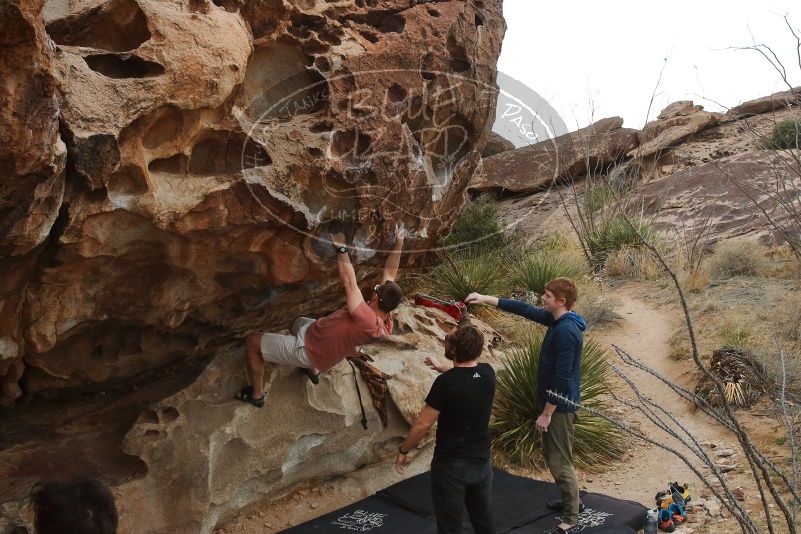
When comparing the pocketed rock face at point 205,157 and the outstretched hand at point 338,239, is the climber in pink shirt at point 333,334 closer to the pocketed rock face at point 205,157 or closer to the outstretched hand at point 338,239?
the outstretched hand at point 338,239

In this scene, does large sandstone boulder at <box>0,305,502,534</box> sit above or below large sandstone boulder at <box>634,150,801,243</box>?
below

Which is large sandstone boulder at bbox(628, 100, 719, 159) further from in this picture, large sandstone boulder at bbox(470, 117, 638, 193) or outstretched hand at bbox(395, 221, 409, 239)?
outstretched hand at bbox(395, 221, 409, 239)

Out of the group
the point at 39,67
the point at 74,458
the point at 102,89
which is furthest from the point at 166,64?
the point at 74,458

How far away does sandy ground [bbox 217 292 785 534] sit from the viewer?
18.9 feet

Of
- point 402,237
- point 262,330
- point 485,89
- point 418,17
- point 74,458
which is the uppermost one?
point 418,17

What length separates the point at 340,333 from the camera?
5.21 m

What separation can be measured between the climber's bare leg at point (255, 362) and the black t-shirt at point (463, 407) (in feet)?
5.38

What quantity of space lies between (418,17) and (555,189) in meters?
14.1

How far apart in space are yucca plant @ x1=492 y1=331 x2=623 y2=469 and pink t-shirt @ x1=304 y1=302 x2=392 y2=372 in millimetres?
2243

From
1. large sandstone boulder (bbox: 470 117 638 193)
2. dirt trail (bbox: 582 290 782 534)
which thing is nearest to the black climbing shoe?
dirt trail (bbox: 582 290 782 534)

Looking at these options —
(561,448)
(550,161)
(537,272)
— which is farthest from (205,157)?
(550,161)

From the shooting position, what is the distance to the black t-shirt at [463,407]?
4383 mm

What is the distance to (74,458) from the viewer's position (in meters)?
5.39

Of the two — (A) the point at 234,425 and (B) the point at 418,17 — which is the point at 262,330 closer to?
(A) the point at 234,425
